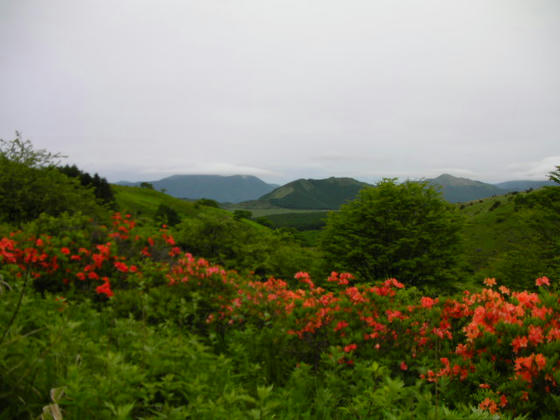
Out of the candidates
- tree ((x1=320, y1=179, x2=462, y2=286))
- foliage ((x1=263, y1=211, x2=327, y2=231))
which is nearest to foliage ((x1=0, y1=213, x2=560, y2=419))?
Result: tree ((x1=320, y1=179, x2=462, y2=286))

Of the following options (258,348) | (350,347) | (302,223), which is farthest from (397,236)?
(302,223)

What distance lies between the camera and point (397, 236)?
436 inches

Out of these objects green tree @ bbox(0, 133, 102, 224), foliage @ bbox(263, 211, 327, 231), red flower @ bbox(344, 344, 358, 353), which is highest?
green tree @ bbox(0, 133, 102, 224)

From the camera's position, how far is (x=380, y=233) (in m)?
11.2

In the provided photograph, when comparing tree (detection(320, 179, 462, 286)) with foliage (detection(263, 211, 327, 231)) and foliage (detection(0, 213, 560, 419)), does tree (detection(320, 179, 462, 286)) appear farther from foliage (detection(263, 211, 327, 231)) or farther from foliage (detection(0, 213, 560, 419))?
foliage (detection(263, 211, 327, 231))

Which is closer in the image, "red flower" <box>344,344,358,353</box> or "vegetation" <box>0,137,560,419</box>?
"vegetation" <box>0,137,560,419</box>

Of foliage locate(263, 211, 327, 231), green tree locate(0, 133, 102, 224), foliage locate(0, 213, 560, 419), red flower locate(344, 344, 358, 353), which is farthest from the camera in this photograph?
foliage locate(263, 211, 327, 231)

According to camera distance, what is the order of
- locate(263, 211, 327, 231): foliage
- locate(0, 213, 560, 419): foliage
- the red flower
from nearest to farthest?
locate(0, 213, 560, 419): foliage, the red flower, locate(263, 211, 327, 231): foliage

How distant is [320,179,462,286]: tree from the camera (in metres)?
10.7

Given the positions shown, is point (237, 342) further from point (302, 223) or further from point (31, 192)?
point (302, 223)

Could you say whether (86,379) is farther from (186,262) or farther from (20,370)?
(186,262)

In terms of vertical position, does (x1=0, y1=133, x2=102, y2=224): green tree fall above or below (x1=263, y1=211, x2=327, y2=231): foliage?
above

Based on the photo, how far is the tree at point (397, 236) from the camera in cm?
1070

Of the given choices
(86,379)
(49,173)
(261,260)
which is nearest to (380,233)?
(261,260)
